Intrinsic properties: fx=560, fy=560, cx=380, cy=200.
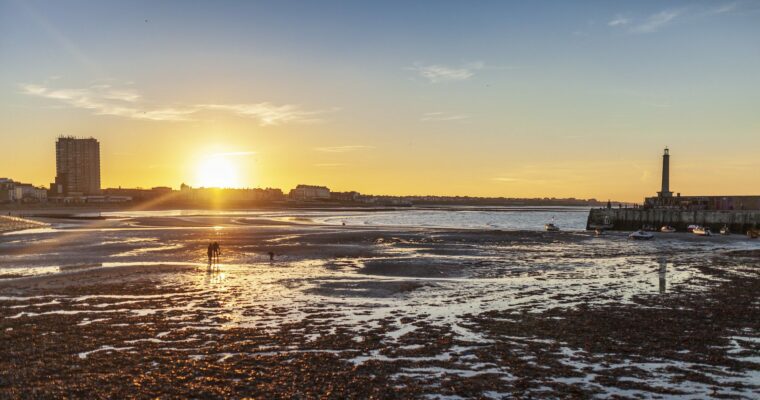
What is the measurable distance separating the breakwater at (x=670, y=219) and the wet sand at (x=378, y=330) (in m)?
50.3

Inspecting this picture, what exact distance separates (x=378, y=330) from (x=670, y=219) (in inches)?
3264

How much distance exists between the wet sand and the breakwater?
165 ft

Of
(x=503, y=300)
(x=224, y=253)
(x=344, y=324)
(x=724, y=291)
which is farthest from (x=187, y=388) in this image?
(x=224, y=253)

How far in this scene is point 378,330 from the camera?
18.9 metres

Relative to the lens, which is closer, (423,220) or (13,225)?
(13,225)

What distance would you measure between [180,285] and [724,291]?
87.3 feet

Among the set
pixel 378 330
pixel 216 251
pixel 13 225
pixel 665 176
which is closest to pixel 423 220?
pixel 665 176

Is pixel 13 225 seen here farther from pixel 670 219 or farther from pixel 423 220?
pixel 670 219

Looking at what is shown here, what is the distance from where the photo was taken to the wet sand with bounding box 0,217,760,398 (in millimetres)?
13352

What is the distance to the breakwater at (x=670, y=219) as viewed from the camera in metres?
79.6

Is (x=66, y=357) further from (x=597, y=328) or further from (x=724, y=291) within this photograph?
(x=724, y=291)

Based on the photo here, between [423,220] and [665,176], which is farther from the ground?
[665,176]

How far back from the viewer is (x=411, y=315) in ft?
70.5

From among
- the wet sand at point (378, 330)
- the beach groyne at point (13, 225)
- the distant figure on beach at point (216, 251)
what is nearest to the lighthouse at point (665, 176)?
the wet sand at point (378, 330)
